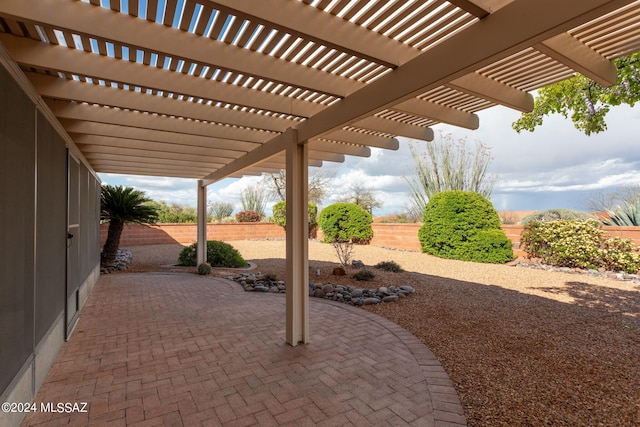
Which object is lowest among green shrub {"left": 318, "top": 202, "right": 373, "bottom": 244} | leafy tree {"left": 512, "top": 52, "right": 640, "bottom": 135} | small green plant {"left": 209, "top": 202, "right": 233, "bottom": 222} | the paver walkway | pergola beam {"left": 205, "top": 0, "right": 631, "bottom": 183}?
the paver walkway

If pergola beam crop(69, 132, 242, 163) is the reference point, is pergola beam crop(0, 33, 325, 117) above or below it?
above

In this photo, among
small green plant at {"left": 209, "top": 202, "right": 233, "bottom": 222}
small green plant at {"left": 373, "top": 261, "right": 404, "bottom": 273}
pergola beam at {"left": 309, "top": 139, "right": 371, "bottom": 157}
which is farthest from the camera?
small green plant at {"left": 209, "top": 202, "right": 233, "bottom": 222}

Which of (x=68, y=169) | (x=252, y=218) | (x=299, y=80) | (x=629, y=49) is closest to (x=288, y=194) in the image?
(x=299, y=80)

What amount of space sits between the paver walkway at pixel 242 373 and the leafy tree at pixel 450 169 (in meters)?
14.2

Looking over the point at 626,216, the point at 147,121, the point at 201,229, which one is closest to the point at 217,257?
the point at 201,229

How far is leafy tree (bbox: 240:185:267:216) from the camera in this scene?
79.2 ft

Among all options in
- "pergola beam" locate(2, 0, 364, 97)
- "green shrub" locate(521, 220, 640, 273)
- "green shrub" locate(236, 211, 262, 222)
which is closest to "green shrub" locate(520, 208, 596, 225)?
"green shrub" locate(521, 220, 640, 273)

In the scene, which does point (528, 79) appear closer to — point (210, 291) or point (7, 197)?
point (7, 197)

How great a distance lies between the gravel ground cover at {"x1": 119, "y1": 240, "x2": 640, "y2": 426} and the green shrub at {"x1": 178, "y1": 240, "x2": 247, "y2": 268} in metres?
1.45

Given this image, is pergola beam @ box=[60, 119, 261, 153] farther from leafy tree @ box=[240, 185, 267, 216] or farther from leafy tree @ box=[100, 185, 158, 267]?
leafy tree @ box=[240, 185, 267, 216]

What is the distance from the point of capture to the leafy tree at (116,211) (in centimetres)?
891

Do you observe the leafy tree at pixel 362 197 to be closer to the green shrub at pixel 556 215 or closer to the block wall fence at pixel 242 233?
the block wall fence at pixel 242 233

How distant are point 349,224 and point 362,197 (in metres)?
10.3

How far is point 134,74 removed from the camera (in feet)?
9.25
